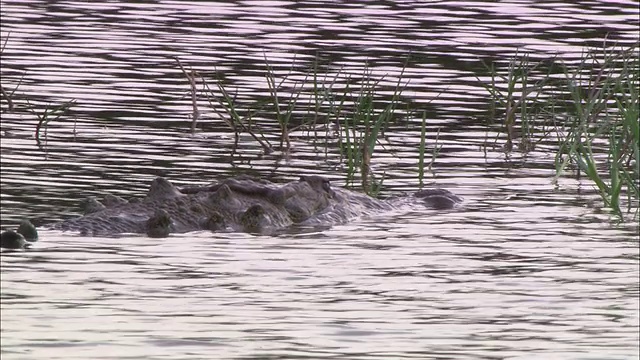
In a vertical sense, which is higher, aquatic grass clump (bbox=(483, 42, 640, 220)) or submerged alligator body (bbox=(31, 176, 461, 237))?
aquatic grass clump (bbox=(483, 42, 640, 220))

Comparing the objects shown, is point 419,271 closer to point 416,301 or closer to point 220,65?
point 416,301

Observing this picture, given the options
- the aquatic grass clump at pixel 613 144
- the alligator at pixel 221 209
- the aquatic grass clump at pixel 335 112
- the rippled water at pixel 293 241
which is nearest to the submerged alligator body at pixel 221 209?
the alligator at pixel 221 209

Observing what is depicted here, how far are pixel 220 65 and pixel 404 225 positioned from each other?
29.8ft

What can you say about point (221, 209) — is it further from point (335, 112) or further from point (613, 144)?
point (335, 112)

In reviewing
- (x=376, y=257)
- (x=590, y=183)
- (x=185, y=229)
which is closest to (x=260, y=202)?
(x=185, y=229)

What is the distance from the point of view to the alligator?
12.0m

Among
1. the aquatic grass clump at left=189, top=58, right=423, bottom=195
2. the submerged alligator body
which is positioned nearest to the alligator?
the submerged alligator body

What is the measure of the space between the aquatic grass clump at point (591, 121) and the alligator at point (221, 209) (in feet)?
5.87

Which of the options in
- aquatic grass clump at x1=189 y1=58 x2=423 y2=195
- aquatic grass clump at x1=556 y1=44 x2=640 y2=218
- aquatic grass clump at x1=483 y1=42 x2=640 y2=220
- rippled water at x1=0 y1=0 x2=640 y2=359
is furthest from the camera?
aquatic grass clump at x1=189 y1=58 x2=423 y2=195

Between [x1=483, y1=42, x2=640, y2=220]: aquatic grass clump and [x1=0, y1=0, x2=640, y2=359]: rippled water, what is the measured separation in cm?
27

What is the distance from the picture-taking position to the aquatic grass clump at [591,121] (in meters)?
13.1

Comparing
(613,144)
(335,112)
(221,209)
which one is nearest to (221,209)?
(221,209)

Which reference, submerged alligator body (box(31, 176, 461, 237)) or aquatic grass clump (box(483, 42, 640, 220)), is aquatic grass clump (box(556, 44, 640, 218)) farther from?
submerged alligator body (box(31, 176, 461, 237))

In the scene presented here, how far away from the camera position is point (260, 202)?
1278 cm
